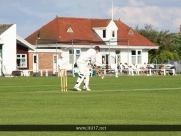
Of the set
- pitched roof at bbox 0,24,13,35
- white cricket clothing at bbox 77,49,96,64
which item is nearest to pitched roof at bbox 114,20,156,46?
pitched roof at bbox 0,24,13,35

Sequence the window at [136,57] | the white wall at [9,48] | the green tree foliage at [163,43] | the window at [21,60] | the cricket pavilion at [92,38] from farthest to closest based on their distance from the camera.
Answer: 1. the green tree foliage at [163,43]
2. the window at [136,57]
3. the cricket pavilion at [92,38]
4. the window at [21,60]
5. the white wall at [9,48]

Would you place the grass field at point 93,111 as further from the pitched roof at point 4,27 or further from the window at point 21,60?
the window at point 21,60

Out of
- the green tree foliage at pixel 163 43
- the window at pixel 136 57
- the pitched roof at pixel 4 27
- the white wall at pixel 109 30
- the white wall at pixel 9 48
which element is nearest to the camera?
the white wall at pixel 9 48

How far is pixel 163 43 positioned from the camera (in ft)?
375

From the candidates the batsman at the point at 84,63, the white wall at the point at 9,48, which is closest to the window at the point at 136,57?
the white wall at the point at 9,48

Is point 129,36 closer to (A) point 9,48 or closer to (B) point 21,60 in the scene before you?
(B) point 21,60

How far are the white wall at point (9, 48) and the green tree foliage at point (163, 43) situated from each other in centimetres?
3713

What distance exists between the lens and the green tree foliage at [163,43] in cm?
11019

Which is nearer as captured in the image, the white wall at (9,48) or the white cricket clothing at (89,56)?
the white cricket clothing at (89,56)

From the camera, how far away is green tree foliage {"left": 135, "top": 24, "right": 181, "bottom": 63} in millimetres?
110188

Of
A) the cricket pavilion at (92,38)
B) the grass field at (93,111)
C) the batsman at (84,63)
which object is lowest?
the grass field at (93,111)

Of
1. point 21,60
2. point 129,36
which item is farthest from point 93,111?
point 129,36

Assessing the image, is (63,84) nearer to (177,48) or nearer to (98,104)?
(98,104)

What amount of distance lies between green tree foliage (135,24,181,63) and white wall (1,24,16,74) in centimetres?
3713
